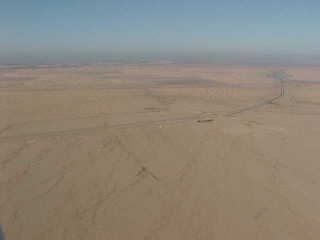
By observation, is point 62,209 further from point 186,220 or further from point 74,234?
point 186,220

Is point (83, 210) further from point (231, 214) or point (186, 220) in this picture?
point (231, 214)

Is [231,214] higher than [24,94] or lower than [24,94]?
lower

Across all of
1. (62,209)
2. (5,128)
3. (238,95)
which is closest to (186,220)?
(62,209)

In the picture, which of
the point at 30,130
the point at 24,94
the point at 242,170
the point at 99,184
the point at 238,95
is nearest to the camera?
the point at 99,184

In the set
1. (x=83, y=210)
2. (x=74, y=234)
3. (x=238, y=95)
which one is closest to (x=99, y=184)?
(x=83, y=210)

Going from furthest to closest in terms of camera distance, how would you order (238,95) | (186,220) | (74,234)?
(238,95) < (186,220) < (74,234)

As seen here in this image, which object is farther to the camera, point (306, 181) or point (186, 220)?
point (306, 181)
